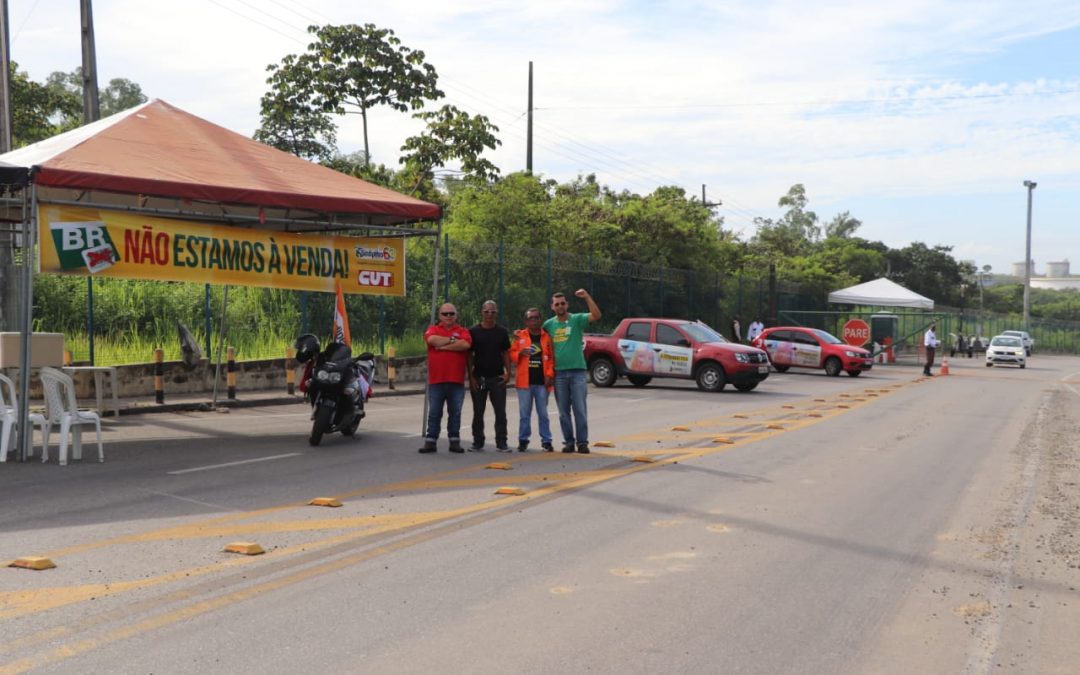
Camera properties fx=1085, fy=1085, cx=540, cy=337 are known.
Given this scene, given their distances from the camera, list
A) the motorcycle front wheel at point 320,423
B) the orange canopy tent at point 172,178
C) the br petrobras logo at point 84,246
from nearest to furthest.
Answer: the orange canopy tent at point 172,178 → the br petrobras logo at point 84,246 → the motorcycle front wheel at point 320,423

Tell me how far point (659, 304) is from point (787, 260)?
2540 cm

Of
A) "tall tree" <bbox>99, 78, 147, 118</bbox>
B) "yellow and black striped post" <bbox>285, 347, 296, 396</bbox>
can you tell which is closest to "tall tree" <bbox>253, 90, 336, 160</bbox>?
"yellow and black striped post" <bbox>285, 347, 296, 396</bbox>

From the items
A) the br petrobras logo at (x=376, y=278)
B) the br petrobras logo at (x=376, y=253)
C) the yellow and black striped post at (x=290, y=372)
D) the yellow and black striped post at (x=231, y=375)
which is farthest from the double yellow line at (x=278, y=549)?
the yellow and black striped post at (x=290, y=372)

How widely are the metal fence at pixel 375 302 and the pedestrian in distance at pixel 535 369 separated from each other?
885cm

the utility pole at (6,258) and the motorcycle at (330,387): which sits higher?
the utility pole at (6,258)

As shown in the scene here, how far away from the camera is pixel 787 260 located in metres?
60.8

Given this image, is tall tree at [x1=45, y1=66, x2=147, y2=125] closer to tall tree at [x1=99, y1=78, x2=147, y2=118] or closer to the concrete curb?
tall tree at [x1=99, y1=78, x2=147, y2=118]

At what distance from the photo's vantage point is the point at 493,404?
42.0 feet

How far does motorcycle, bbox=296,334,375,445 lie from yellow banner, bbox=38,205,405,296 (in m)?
1.65

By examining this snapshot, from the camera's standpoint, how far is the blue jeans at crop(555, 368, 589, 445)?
41.6ft

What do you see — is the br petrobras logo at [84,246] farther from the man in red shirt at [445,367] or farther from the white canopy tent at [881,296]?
the white canopy tent at [881,296]

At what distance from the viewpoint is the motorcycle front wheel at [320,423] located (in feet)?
43.8

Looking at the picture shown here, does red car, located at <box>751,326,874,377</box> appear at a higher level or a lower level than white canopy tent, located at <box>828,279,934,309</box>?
lower

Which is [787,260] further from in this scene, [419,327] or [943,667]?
[943,667]
